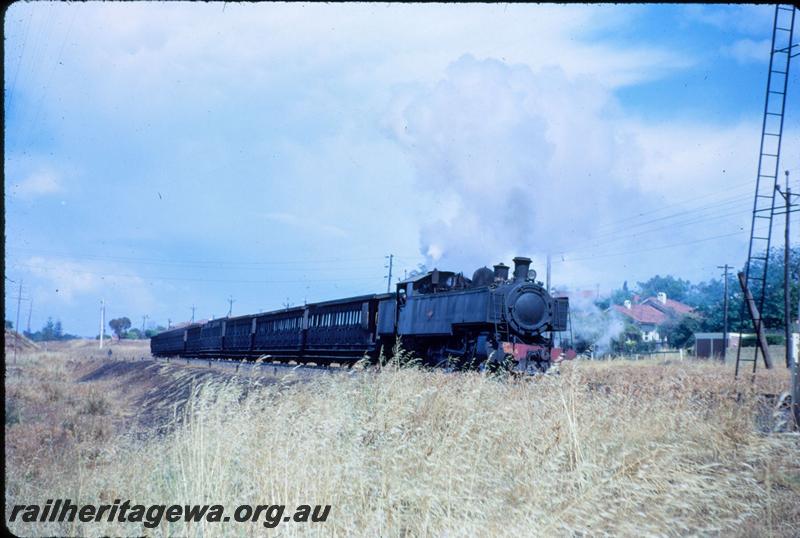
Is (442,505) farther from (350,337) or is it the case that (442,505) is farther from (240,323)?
(240,323)

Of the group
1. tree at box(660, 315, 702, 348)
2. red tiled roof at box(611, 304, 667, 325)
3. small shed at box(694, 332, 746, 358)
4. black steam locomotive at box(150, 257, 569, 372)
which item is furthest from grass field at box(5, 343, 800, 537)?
red tiled roof at box(611, 304, 667, 325)

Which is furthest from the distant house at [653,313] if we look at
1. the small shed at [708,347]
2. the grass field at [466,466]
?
the grass field at [466,466]

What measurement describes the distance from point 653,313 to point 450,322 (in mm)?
92970

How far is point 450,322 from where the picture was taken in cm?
1883

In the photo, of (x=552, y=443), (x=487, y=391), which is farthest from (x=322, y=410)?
(x=552, y=443)

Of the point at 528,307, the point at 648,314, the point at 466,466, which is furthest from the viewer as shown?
the point at 648,314

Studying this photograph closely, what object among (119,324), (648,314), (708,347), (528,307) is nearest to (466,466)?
(528,307)

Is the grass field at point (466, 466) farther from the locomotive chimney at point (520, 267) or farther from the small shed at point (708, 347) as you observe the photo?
the small shed at point (708, 347)

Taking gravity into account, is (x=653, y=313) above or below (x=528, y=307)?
above

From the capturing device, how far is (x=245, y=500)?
5598mm

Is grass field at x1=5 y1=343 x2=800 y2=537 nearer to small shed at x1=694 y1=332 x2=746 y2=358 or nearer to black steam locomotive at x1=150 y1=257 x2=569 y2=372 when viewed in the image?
black steam locomotive at x1=150 y1=257 x2=569 y2=372

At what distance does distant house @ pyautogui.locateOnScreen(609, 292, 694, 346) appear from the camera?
9012 centimetres

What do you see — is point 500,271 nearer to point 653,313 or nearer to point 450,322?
point 450,322

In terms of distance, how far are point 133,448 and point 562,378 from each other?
18.4ft
